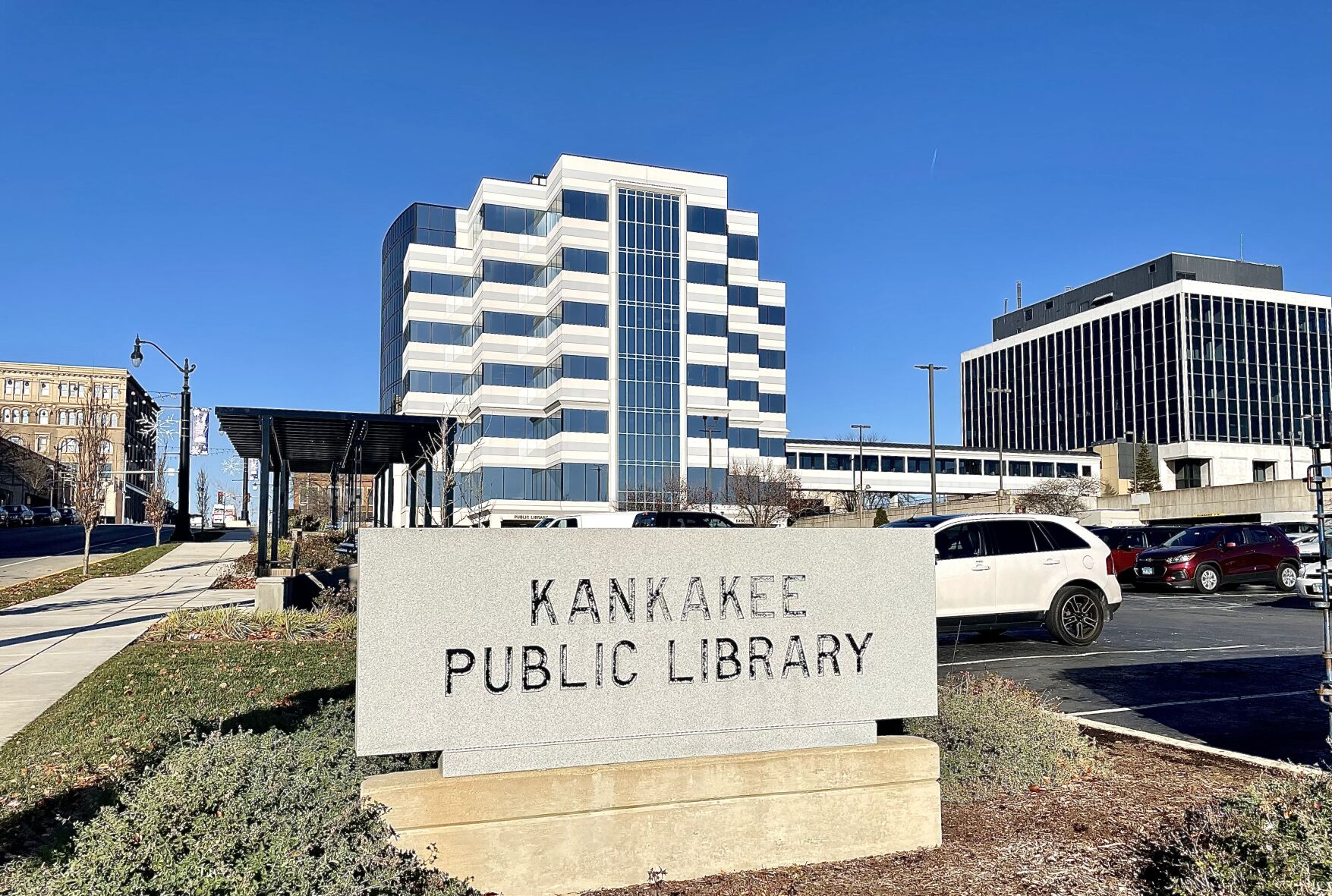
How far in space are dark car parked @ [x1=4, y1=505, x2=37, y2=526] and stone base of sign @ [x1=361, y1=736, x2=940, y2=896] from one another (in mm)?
76579

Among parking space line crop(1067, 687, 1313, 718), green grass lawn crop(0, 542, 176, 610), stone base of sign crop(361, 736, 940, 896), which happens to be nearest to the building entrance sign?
stone base of sign crop(361, 736, 940, 896)

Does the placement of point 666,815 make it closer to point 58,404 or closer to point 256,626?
point 256,626

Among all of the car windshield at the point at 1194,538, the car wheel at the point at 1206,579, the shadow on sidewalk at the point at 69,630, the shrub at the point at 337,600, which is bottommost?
the car wheel at the point at 1206,579

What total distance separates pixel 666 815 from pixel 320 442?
878 inches

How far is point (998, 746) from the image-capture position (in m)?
6.08

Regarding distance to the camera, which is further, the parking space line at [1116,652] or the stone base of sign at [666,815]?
the parking space line at [1116,652]

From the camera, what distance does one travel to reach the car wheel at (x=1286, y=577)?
24672 mm

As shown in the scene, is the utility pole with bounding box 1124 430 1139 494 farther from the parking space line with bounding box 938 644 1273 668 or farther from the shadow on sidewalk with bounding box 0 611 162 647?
the shadow on sidewalk with bounding box 0 611 162 647

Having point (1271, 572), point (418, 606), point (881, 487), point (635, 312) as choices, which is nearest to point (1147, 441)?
point (881, 487)

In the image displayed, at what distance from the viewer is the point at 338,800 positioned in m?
4.23

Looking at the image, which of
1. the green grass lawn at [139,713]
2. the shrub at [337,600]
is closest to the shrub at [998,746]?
the green grass lawn at [139,713]

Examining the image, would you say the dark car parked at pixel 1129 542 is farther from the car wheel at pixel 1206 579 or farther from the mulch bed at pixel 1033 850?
the mulch bed at pixel 1033 850

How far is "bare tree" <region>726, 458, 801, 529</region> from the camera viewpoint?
193ft

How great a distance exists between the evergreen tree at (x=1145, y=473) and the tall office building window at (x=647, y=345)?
52.9 meters
